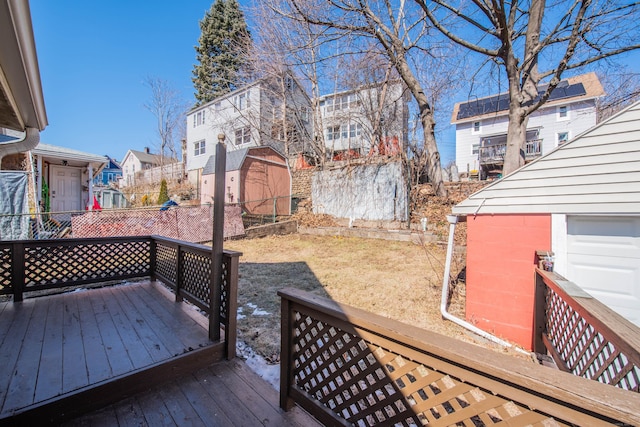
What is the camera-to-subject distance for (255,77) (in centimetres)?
1349

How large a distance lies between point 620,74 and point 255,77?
1297 cm

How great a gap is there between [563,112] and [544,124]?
1.16m

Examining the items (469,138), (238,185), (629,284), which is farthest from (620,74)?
(469,138)

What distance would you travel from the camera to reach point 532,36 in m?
6.40

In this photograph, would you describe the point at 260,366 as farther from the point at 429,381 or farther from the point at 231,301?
the point at 429,381

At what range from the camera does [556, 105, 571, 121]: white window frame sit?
17.5 metres

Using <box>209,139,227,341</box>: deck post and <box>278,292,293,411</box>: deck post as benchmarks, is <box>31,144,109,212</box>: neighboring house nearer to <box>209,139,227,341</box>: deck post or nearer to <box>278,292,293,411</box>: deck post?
<box>209,139,227,341</box>: deck post

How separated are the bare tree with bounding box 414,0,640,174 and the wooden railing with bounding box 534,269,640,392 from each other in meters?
4.77

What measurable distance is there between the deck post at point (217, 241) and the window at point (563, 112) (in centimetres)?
2309

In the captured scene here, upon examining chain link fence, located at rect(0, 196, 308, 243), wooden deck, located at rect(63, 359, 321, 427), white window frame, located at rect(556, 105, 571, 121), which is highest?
white window frame, located at rect(556, 105, 571, 121)

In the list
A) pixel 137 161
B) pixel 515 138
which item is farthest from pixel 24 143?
pixel 137 161

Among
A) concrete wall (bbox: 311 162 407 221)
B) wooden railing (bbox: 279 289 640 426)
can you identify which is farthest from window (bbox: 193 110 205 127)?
wooden railing (bbox: 279 289 640 426)

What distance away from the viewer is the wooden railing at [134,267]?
8.57ft

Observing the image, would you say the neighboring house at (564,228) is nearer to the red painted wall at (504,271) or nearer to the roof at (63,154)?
the red painted wall at (504,271)
